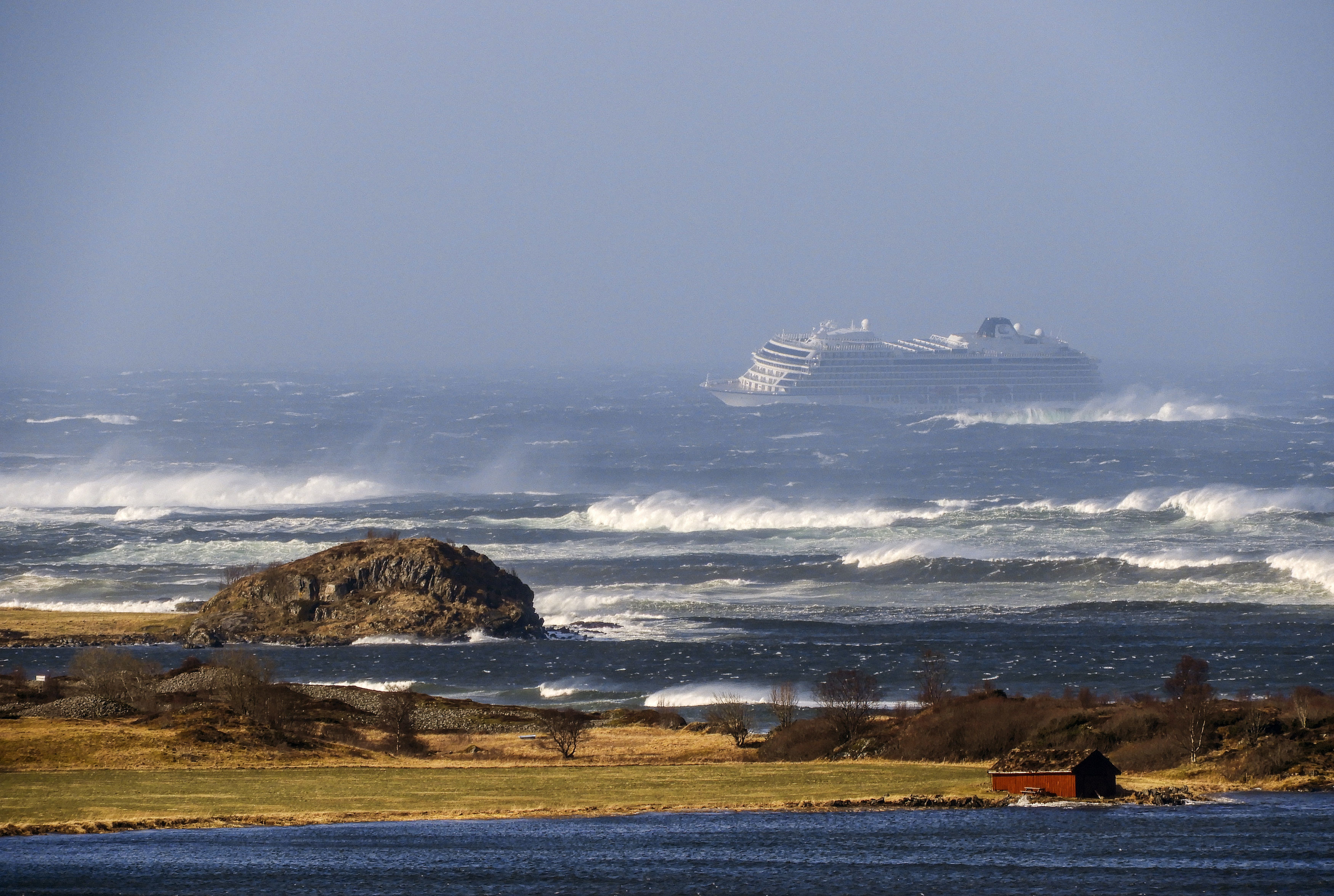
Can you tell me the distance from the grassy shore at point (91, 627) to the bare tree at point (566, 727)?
16.6 metres

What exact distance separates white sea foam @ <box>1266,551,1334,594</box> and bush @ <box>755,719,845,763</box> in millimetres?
28651

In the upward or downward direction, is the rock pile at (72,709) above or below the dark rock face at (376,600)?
below

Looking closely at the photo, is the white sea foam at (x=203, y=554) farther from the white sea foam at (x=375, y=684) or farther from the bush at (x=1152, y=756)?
the bush at (x=1152, y=756)

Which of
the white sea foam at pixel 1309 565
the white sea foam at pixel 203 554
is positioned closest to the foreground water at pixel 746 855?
the white sea foam at pixel 1309 565

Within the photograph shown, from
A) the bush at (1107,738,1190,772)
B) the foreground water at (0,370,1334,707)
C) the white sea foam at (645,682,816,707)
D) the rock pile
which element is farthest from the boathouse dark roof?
the rock pile

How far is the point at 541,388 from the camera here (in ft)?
645

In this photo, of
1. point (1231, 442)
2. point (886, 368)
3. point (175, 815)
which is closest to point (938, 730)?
point (175, 815)

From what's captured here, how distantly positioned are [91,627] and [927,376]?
11086 centimetres

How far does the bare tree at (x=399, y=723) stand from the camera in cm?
3309

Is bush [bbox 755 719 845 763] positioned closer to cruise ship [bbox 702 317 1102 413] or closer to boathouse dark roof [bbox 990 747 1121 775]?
boathouse dark roof [bbox 990 747 1121 775]

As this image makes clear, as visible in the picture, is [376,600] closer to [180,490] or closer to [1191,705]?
[1191,705]

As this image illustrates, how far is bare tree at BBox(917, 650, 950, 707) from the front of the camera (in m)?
35.3

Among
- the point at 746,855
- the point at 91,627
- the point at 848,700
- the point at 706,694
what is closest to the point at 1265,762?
the point at 848,700

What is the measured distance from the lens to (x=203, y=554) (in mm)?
65875
